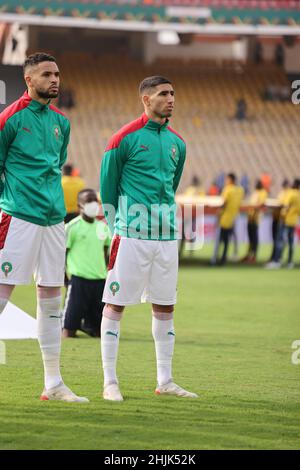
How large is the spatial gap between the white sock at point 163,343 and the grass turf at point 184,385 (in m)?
0.17

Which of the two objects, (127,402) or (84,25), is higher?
(84,25)

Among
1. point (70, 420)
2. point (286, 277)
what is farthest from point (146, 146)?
point (286, 277)

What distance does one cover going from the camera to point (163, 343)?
6352 mm

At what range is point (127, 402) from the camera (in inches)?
239

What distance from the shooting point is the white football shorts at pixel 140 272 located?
6133mm

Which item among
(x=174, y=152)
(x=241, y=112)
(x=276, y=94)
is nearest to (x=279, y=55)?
(x=276, y=94)

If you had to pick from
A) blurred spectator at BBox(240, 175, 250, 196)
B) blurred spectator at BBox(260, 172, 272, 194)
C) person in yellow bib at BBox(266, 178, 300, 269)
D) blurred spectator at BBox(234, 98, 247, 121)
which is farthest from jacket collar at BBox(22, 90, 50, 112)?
blurred spectator at BBox(234, 98, 247, 121)

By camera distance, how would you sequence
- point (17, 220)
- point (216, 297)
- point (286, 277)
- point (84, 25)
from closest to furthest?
1. point (17, 220)
2. point (216, 297)
3. point (286, 277)
4. point (84, 25)

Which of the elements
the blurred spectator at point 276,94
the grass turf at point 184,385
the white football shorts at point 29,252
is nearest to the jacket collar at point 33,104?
the white football shorts at point 29,252

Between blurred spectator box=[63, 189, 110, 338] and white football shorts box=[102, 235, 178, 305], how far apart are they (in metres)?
3.27

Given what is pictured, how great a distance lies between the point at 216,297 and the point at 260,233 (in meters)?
11.7

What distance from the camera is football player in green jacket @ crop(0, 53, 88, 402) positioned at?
5809 millimetres

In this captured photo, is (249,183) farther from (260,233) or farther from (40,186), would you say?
(40,186)

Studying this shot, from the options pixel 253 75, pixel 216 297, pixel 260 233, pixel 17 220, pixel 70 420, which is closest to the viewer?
pixel 70 420
